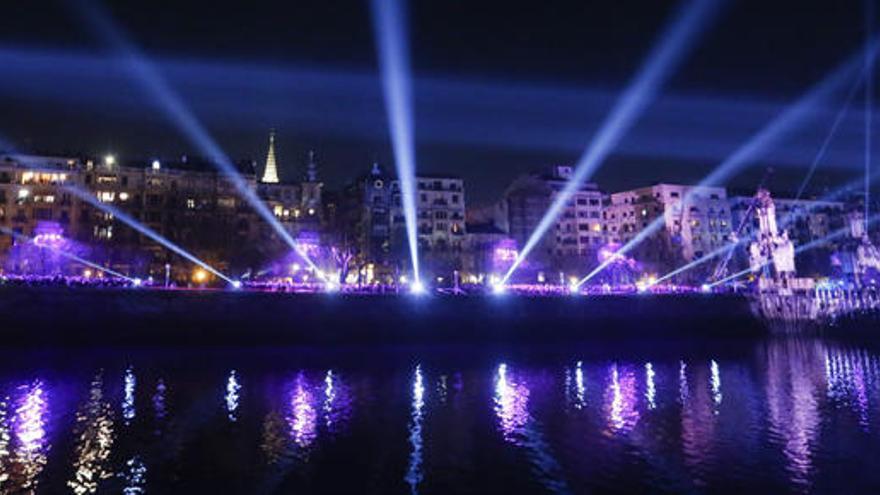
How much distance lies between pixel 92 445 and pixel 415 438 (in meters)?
12.6

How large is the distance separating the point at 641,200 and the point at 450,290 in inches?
3605

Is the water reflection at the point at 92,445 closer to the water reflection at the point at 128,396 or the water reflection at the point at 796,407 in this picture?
the water reflection at the point at 128,396

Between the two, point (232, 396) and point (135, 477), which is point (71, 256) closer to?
point (232, 396)

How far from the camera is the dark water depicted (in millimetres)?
19656

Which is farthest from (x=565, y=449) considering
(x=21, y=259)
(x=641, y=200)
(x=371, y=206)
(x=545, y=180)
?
(x=641, y=200)

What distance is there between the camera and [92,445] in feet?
78.3

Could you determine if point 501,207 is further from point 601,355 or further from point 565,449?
point 565,449

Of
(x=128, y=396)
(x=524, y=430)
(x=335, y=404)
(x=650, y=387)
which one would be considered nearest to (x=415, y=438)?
(x=524, y=430)

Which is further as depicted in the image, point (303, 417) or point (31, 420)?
point (303, 417)

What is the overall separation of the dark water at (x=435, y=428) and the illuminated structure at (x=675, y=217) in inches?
3951

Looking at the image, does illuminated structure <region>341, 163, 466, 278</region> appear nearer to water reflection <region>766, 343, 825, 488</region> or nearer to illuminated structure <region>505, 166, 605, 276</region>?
illuminated structure <region>505, 166, 605, 276</region>

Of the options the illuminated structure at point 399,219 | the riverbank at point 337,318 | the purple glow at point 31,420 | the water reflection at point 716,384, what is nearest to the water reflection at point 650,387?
the water reflection at point 716,384

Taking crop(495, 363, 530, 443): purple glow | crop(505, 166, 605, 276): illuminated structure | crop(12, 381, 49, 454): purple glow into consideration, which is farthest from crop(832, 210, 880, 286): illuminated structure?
crop(12, 381, 49, 454): purple glow

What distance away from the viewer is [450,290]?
78.6 meters
